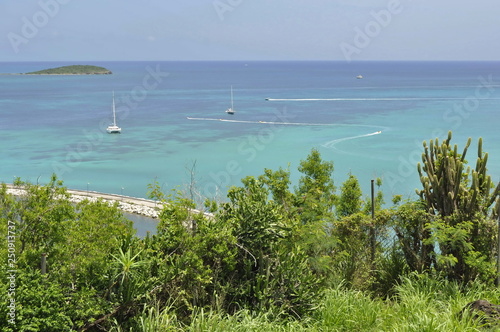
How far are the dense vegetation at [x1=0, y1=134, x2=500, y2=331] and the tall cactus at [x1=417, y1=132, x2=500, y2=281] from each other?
0.02 meters

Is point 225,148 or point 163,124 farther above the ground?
point 163,124

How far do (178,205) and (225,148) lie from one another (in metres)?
35.3

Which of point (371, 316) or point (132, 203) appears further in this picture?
point (132, 203)

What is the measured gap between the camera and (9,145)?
144 ft

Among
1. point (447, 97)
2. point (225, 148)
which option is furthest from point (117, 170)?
point (447, 97)

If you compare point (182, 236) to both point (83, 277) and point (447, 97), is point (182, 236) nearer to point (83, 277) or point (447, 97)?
point (83, 277)

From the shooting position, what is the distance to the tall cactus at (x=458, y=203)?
316 inches
